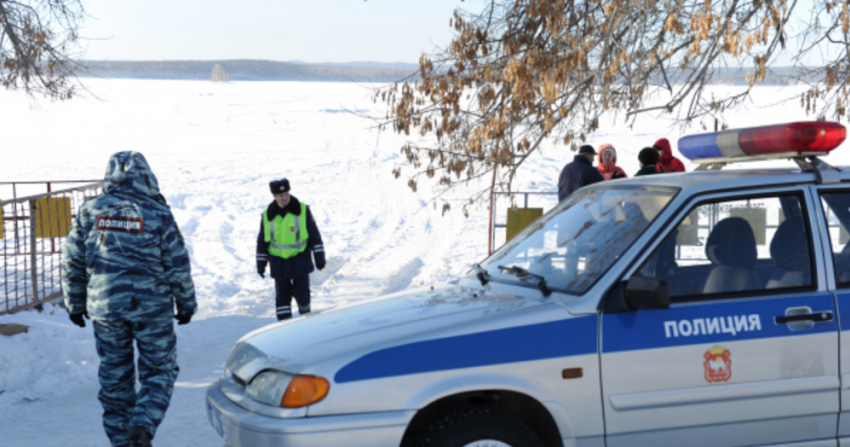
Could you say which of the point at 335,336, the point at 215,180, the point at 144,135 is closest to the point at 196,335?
the point at 335,336

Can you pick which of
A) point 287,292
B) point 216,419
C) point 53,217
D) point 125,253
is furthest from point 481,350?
point 53,217

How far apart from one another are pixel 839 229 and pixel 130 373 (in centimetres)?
402

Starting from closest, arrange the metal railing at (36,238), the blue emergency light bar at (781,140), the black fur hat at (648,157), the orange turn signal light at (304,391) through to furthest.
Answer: the orange turn signal light at (304,391)
the blue emergency light bar at (781,140)
the black fur hat at (648,157)
the metal railing at (36,238)

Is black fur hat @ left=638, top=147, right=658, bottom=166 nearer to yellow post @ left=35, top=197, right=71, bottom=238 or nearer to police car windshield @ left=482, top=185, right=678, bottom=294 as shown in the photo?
police car windshield @ left=482, top=185, right=678, bottom=294

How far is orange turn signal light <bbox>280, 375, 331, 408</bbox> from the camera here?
3.18 m

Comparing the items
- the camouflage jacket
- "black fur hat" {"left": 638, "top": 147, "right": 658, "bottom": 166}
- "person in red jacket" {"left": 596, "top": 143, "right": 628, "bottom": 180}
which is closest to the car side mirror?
the camouflage jacket

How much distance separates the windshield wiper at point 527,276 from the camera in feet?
12.1

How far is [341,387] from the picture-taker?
Result: 318 cm

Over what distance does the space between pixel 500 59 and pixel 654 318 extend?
5.59 m

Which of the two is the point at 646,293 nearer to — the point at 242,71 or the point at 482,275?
the point at 482,275

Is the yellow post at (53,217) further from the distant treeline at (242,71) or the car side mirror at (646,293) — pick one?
the distant treeline at (242,71)

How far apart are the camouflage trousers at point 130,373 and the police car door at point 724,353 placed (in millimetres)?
2694

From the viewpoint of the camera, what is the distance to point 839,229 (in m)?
3.92

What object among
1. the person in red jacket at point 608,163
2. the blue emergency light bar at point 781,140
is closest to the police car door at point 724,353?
the blue emergency light bar at point 781,140
